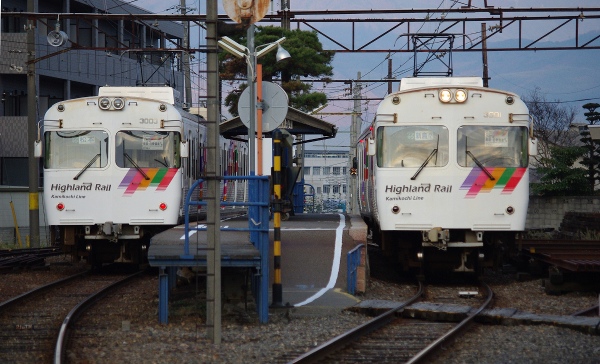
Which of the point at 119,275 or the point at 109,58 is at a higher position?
the point at 109,58

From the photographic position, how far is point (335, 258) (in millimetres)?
14977

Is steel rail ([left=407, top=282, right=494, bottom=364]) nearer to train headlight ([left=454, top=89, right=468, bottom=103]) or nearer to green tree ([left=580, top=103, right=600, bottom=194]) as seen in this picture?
train headlight ([left=454, top=89, right=468, bottom=103])

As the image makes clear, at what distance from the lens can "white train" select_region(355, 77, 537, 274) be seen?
1605cm

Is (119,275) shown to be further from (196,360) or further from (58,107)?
(196,360)

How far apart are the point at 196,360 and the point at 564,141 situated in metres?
57.2

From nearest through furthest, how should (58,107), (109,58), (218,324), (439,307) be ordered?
(218,324), (439,307), (58,107), (109,58)

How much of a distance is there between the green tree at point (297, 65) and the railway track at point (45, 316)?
19713 millimetres

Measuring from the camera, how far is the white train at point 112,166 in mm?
17312

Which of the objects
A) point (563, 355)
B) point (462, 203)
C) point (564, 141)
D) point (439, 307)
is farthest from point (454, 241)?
point (564, 141)

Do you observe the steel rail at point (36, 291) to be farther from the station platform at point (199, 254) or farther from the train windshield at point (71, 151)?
the station platform at point (199, 254)

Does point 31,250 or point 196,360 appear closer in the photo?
point 196,360

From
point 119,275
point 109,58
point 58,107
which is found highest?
point 109,58

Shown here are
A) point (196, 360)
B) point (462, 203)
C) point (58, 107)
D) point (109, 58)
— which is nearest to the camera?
point (196, 360)

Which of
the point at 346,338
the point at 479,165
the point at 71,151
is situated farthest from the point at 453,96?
the point at 346,338
